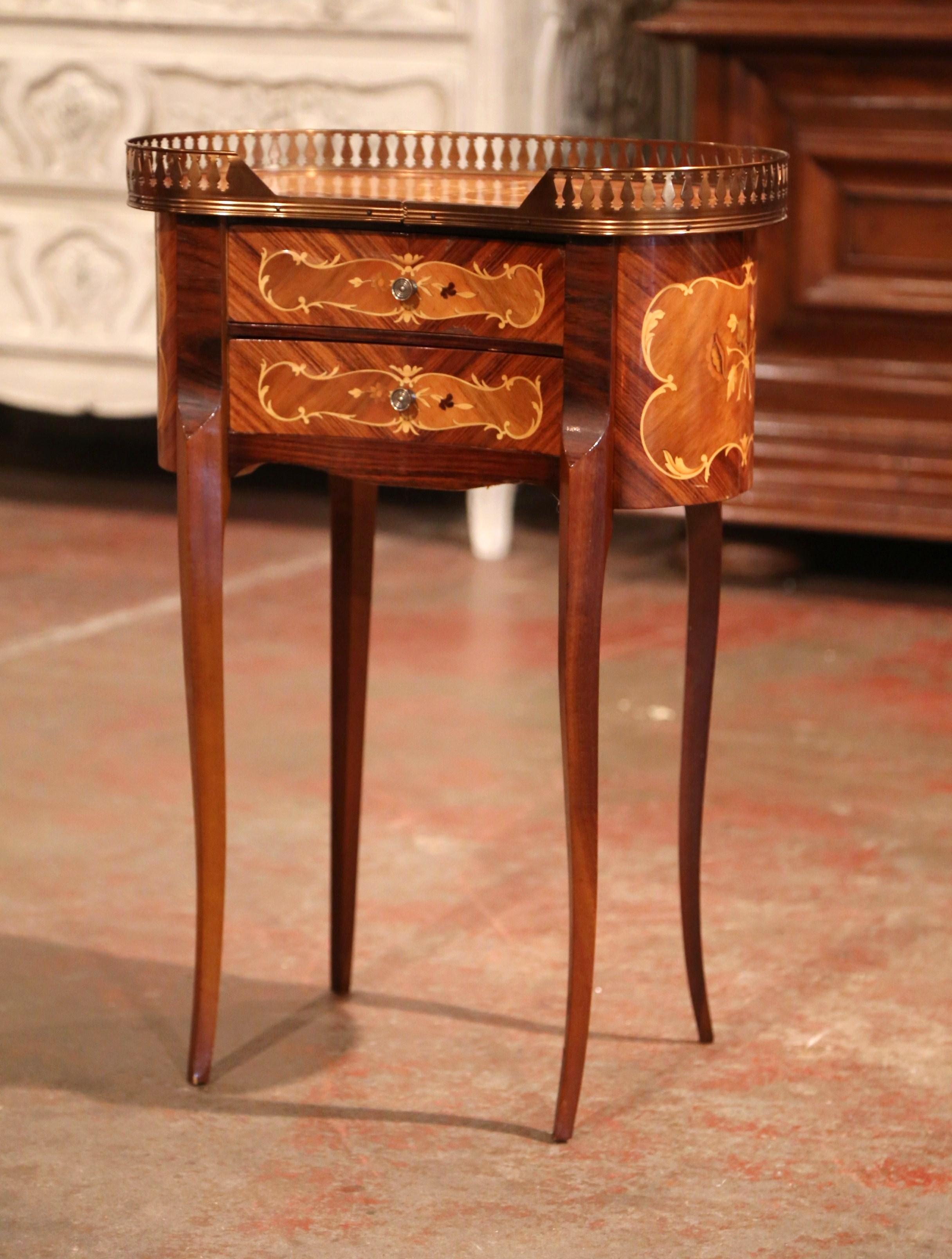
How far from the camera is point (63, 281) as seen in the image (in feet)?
14.3

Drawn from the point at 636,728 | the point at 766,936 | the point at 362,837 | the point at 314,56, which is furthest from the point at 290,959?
the point at 314,56

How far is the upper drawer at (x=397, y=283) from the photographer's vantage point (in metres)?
1.68

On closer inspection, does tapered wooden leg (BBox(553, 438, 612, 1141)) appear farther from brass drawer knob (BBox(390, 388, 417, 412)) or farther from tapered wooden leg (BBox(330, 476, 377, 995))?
tapered wooden leg (BBox(330, 476, 377, 995))

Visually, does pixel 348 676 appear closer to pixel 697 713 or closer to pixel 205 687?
pixel 205 687

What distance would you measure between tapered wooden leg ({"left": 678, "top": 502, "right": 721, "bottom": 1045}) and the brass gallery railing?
35cm

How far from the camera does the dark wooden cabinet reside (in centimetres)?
374

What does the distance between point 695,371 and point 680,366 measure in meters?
0.02

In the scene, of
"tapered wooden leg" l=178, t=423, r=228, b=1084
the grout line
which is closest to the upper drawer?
"tapered wooden leg" l=178, t=423, r=228, b=1084

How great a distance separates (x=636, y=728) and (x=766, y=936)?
830 mm

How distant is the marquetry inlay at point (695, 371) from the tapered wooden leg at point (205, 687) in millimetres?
419

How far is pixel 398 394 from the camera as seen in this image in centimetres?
173

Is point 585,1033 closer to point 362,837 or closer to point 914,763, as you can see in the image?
point 362,837

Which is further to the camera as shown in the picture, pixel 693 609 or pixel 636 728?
pixel 636 728

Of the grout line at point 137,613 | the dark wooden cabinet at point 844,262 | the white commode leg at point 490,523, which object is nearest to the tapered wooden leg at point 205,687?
the grout line at point 137,613
